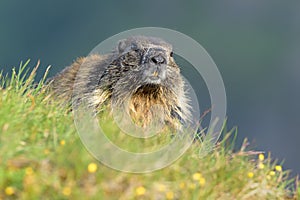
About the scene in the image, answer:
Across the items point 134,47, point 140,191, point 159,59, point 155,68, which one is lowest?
point 140,191

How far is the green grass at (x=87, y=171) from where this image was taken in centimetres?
577

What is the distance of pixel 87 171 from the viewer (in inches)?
234

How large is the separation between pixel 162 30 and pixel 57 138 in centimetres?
519

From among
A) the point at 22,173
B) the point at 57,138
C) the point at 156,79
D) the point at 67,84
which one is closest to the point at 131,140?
the point at 57,138

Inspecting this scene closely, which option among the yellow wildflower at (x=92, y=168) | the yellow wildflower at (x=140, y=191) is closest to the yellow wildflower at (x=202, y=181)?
the yellow wildflower at (x=140, y=191)

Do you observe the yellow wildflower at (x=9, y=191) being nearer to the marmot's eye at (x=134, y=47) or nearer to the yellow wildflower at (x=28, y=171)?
the yellow wildflower at (x=28, y=171)

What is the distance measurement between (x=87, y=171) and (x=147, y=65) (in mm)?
4214

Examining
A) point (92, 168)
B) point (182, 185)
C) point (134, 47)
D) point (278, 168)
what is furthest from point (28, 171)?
point (134, 47)

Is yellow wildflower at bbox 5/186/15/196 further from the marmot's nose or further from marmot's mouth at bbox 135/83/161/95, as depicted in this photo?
the marmot's nose

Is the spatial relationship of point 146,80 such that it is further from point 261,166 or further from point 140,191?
point 140,191

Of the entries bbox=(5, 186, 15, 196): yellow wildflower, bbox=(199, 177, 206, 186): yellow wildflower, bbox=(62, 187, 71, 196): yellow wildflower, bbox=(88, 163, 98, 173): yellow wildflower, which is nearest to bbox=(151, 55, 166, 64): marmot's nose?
bbox=(199, 177, 206, 186): yellow wildflower

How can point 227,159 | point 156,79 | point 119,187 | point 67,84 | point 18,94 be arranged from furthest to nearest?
point 67,84
point 156,79
point 18,94
point 227,159
point 119,187

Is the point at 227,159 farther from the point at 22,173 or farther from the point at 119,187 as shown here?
the point at 22,173

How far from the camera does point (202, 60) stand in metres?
8.62
